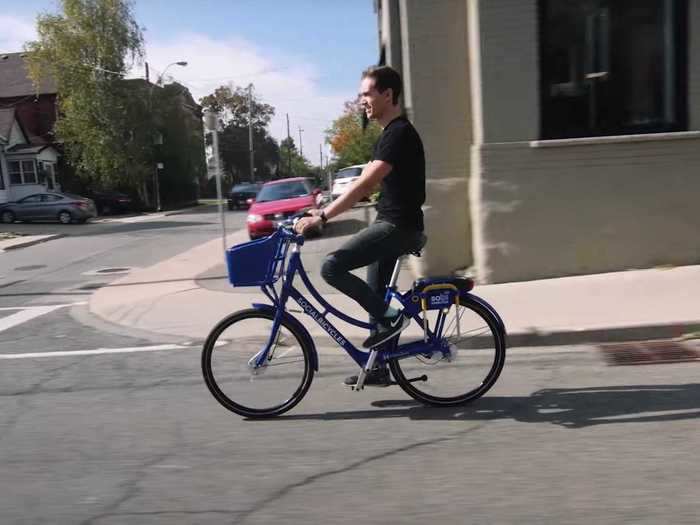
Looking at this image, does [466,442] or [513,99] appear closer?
[466,442]

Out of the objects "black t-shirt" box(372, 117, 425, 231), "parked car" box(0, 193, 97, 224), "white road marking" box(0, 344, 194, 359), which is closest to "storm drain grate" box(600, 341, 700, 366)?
"black t-shirt" box(372, 117, 425, 231)

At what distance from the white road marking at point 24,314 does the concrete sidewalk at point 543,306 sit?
610 millimetres

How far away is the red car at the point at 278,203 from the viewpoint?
645 inches

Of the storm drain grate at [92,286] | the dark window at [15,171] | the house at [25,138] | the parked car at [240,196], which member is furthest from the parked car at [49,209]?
the storm drain grate at [92,286]

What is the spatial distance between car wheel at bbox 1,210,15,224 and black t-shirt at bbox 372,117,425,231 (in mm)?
31056

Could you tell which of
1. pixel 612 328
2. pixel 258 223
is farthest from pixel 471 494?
pixel 258 223

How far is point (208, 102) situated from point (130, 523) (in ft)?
272

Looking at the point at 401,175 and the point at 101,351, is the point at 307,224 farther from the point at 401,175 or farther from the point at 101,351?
the point at 101,351

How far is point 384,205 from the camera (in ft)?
13.9

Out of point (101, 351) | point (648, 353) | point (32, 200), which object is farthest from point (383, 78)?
point (32, 200)

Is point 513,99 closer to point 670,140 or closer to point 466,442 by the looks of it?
point 670,140

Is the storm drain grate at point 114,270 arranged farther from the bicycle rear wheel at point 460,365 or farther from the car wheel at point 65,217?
the car wheel at point 65,217

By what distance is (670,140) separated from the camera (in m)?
8.03

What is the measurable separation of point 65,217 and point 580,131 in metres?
27.0
